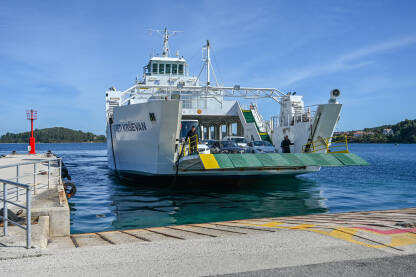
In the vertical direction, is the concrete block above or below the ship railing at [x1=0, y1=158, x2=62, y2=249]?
below

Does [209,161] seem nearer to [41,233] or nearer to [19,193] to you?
[19,193]

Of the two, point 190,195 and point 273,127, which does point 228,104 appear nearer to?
point 273,127

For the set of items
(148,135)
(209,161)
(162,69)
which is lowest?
(209,161)

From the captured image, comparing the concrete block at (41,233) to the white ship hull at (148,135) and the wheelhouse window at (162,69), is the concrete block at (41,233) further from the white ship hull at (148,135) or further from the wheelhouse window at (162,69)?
the wheelhouse window at (162,69)

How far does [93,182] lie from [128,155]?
4223 mm

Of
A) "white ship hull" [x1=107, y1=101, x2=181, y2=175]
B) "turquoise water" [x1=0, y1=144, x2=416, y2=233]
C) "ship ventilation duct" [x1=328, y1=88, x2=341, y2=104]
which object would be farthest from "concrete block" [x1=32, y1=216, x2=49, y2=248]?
"ship ventilation duct" [x1=328, y1=88, x2=341, y2=104]

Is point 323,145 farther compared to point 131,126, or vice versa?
point 323,145

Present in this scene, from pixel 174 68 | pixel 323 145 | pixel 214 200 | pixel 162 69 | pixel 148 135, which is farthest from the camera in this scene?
pixel 174 68

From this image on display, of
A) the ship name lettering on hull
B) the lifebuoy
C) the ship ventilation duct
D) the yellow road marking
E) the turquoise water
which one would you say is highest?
the ship ventilation duct

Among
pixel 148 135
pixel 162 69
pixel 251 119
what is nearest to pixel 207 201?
pixel 148 135

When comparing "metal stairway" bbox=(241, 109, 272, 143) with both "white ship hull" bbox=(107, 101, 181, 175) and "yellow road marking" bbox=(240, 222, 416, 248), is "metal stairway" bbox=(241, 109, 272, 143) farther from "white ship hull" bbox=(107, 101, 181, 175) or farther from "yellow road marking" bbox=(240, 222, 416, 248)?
"yellow road marking" bbox=(240, 222, 416, 248)

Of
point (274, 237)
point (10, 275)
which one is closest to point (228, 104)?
point (274, 237)

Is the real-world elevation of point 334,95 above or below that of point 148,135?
above

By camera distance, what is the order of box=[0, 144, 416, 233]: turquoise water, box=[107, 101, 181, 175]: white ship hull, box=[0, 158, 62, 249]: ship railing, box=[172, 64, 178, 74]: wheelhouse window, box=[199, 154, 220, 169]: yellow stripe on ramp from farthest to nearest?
box=[172, 64, 178, 74]: wheelhouse window, box=[107, 101, 181, 175]: white ship hull, box=[199, 154, 220, 169]: yellow stripe on ramp, box=[0, 144, 416, 233]: turquoise water, box=[0, 158, 62, 249]: ship railing
